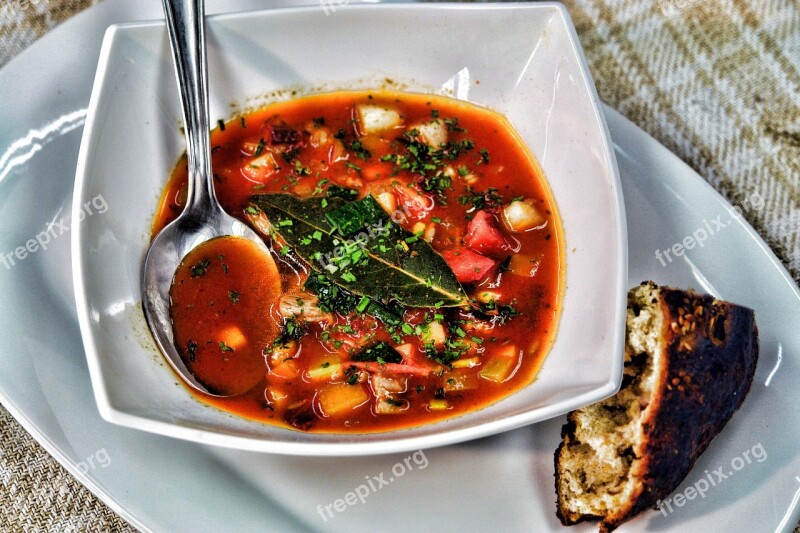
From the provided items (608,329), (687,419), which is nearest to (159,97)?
(608,329)

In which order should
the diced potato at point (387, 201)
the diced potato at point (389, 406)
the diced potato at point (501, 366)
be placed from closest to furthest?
the diced potato at point (389, 406), the diced potato at point (501, 366), the diced potato at point (387, 201)

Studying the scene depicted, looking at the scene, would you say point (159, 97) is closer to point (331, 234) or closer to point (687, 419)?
point (331, 234)

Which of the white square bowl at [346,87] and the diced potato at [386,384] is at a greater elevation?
the white square bowl at [346,87]

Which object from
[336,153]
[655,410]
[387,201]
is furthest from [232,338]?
[655,410]

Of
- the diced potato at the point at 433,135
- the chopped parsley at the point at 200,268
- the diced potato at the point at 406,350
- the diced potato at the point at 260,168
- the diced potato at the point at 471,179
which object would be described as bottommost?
the diced potato at the point at 406,350
